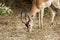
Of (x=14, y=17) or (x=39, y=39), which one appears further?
(x=14, y=17)

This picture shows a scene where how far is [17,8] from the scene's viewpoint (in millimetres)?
7930

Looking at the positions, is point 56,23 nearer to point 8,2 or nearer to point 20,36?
point 20,36

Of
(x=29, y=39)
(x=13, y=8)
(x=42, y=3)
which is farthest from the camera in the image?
(x=13, y=8)

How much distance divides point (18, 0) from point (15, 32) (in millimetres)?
2339

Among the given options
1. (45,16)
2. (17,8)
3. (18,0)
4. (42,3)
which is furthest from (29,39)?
(18,0)

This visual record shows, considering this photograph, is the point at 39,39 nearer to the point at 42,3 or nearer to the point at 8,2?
the point at 42,3

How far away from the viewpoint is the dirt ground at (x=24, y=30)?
602cm

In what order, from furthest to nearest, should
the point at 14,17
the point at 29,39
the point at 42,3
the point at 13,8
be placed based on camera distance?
the point at 13,8 → the point at 14,17 → the point at 42,3 → the point at 29,39

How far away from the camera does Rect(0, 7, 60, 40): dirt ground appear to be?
19.8 feet

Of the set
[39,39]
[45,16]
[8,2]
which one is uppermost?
[8,2]

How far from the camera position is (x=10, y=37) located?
235 inches

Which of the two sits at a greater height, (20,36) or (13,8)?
(13,8)

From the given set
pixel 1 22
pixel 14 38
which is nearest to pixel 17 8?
pixel 1 22

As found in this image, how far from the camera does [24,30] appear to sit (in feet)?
20.9
